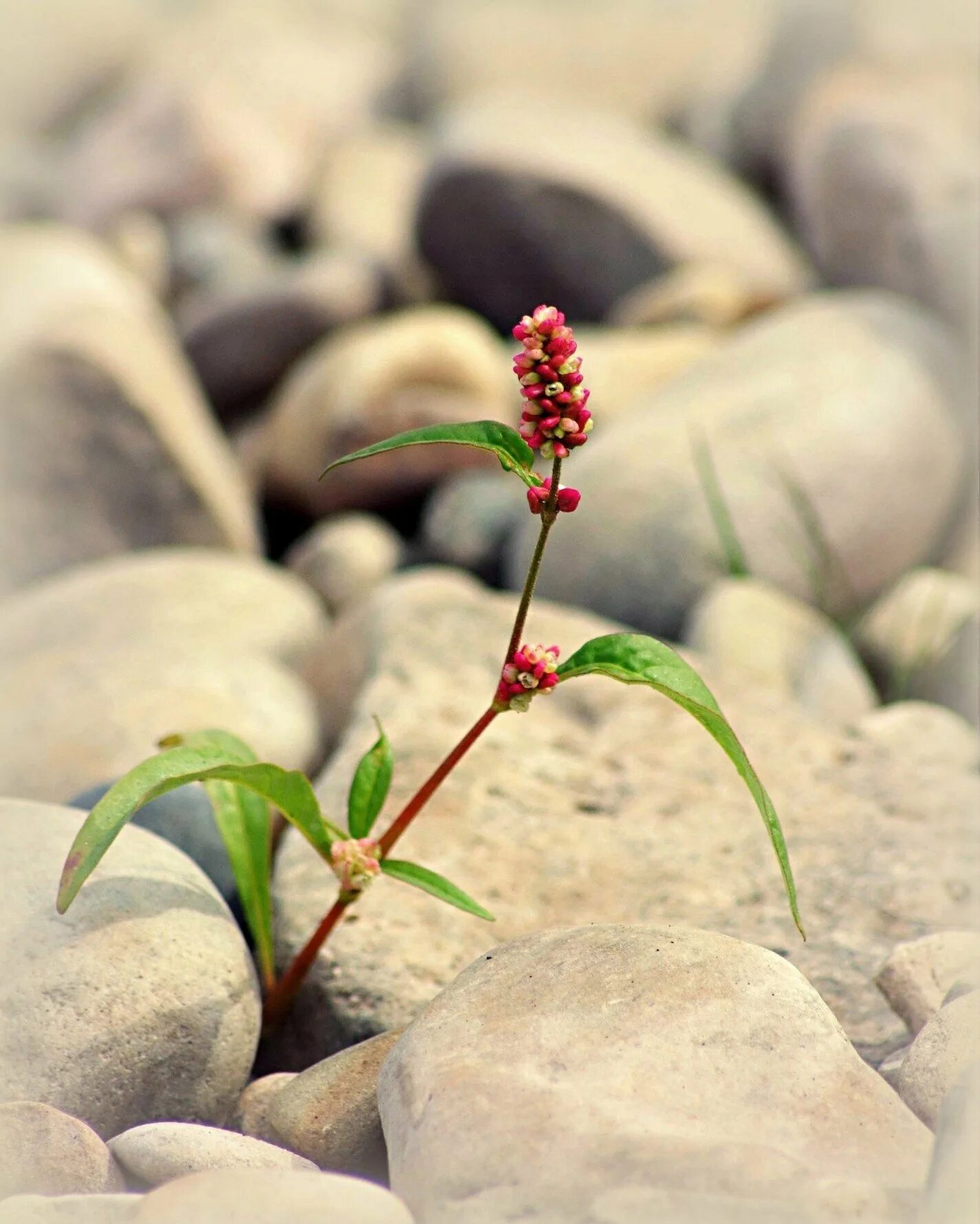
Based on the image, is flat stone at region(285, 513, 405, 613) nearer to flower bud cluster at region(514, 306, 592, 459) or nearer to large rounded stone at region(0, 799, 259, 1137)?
large rounded stone at region(0, 799, 259, 1137)

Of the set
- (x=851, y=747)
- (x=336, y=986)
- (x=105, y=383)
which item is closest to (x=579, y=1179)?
(x=336, y=986)

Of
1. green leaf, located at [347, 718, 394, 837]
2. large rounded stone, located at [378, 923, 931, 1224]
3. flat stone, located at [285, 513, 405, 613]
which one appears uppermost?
green leaf, located at [347, 718, 394, 837]

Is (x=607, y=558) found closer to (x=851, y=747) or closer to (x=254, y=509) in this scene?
(x=851, y=747)

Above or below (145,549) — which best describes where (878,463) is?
above

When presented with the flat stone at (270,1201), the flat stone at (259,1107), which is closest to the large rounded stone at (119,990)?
the flat stone at (259,1107)

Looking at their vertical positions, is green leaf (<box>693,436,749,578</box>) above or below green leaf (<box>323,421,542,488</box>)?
below

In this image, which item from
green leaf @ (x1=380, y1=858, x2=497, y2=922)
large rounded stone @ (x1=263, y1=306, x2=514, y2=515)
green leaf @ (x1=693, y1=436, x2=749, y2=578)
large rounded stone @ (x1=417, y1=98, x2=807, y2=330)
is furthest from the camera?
large rounded stone @ (x1=417, y1=98, x2=807, y2=330)

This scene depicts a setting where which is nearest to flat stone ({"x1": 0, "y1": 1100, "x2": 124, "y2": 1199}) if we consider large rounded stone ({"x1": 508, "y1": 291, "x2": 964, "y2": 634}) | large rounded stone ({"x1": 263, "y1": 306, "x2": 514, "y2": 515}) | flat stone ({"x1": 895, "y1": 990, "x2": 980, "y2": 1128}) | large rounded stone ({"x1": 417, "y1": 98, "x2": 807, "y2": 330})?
flat stone ({"x1": 895, "y1": 990, "x2": 980, "y2": 1128})

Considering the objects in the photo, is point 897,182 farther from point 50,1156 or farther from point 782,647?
point 50,1156
